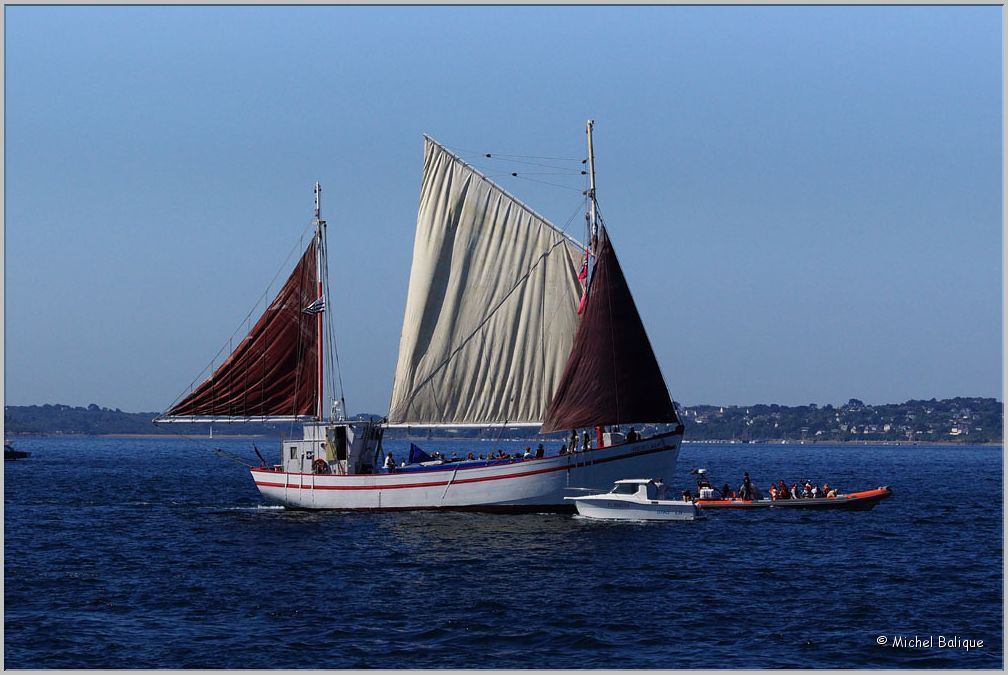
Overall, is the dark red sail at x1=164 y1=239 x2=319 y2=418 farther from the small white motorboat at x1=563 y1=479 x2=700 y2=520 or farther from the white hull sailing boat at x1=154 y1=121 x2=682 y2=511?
the small white motorboat at x1=563 y1=479 x2=700 y2=520

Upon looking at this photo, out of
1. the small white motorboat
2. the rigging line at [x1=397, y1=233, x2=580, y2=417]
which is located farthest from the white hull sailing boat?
the small white motorboat

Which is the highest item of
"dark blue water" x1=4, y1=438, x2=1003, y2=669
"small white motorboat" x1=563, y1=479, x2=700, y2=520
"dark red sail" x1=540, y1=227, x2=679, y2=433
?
"dark red sail" x1=540, y1=227, x2=679, y2=433

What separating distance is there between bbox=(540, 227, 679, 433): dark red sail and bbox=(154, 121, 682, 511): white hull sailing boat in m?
0.12

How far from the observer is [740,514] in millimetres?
69812

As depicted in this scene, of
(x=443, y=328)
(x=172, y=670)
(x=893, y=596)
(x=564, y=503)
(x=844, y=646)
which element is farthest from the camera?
(x=443, y=328)

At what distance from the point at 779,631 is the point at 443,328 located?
3573 cm

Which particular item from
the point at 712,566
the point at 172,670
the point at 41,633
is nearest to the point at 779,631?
the point at 712,566

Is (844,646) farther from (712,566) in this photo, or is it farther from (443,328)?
(443,328)

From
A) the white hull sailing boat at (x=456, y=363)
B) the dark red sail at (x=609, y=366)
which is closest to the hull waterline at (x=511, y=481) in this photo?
the white hull sailing boat at (x=456, y=363)

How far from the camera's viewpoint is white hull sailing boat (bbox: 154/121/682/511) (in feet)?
216

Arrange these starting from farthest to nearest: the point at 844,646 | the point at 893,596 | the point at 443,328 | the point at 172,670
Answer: the point at 443,328 < the point at 893,596 < the point at 844,646 < the point at 172,670

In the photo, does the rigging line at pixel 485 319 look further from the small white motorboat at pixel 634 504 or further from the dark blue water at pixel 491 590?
the small white motorboat at pixel 634 504

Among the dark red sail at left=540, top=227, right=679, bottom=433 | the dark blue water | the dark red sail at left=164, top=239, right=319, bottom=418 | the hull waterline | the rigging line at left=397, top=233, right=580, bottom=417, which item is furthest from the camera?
the dark red sail at left=164, top=239, right=319, bottom=418

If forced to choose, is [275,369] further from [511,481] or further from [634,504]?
[634,504]
